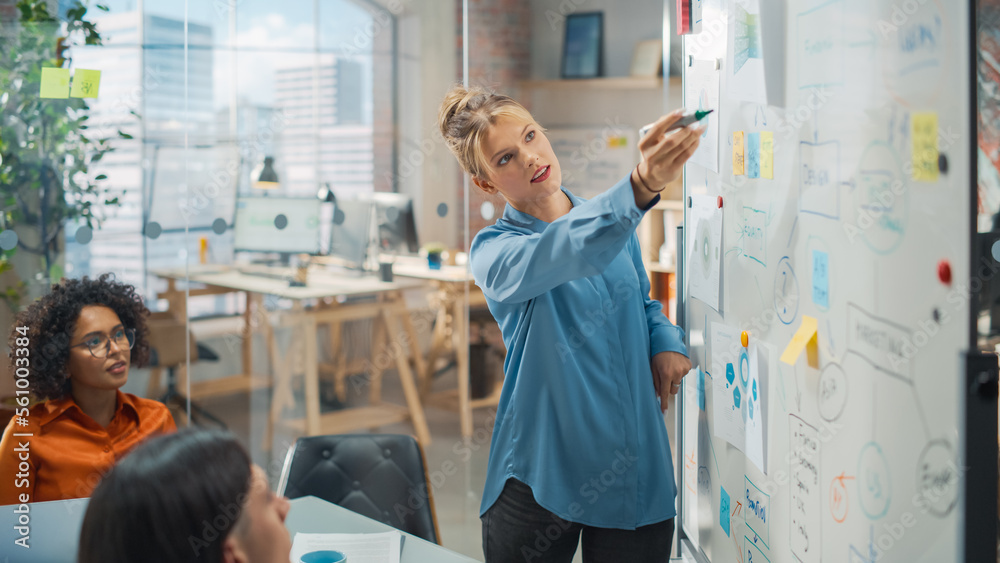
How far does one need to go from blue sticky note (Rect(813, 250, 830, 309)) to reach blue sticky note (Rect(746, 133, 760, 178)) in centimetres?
29

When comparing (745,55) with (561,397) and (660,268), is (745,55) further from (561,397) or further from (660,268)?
(660,268)

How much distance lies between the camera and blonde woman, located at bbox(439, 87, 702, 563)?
1531 mm

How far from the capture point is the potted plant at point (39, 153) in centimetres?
308

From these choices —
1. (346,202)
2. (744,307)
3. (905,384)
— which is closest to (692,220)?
(744,307)

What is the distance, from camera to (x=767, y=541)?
1.53m

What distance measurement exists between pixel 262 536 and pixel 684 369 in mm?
935

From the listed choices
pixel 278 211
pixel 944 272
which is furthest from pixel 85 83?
pixel 944 272

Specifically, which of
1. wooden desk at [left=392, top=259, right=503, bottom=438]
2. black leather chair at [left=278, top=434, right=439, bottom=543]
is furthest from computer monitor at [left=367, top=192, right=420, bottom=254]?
black leather chair at [left=278, top=434, right=439, bottom=543]

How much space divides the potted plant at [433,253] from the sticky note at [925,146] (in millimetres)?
2970

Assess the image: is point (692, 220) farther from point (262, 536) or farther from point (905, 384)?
point (262, 536)

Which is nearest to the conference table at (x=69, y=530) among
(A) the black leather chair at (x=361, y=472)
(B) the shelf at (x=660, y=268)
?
(A) the black leather chair at (x=361, y=472)

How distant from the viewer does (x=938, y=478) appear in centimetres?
100

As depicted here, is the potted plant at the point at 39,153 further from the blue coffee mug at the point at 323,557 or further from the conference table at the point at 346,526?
the blue coffee mug at the point at 323,557

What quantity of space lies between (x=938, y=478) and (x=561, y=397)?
0.69 meters
